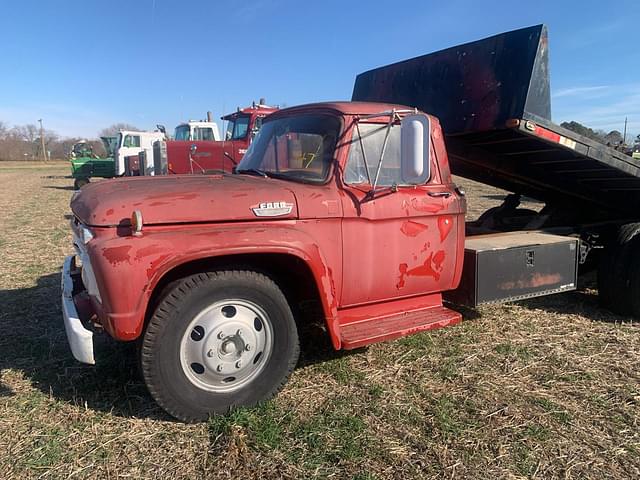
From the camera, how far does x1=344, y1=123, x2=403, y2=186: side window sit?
346 centimetres

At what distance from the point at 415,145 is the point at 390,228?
74 centimetres

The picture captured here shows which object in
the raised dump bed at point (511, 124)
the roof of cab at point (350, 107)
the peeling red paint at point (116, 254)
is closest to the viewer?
the peeling red paint at point (116, 254)

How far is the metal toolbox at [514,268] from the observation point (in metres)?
4.04

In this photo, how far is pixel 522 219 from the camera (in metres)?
6.05

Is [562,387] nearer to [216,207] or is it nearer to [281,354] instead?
[281,354]

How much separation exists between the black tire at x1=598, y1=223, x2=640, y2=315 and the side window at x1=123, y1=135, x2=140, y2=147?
791 inches

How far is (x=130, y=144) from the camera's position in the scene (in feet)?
69.7

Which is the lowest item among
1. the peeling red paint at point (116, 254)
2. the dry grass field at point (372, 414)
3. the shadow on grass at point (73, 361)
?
the dry grass field at point (372, 414)

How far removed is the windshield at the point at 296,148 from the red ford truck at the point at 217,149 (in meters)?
7.74

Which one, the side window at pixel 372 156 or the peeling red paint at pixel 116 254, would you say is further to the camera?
the side window at pixel 372 156

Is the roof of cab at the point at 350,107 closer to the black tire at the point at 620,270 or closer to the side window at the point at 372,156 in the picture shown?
the side window at the point at 372,156

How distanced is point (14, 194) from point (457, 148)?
19503 mm

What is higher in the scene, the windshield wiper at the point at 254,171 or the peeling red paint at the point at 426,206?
the windshield wiper at the point at 254,171

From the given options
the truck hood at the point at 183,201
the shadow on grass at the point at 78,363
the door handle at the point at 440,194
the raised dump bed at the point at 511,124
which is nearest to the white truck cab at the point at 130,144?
the shadow on grass at the point at 78,363
